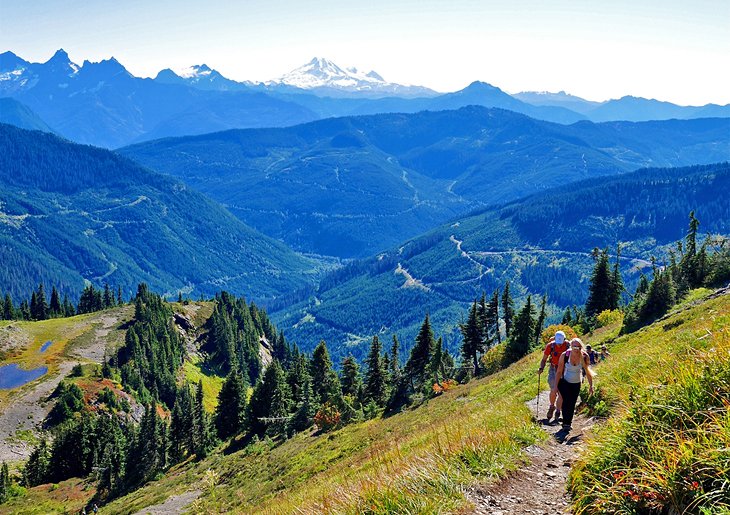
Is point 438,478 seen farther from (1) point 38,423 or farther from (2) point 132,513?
(1) point 38,423

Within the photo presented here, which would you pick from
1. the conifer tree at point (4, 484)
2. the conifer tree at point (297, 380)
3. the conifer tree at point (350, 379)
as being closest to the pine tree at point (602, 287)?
the conifer tree at point (350, 379)

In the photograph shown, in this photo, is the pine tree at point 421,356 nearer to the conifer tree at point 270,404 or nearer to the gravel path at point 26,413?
the conifer tree at point 270,404

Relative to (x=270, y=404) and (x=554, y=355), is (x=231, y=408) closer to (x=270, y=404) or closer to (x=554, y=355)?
(x=270, y=404)

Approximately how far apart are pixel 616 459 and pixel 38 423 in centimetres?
10251

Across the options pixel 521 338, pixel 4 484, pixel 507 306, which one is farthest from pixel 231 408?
pixel 507 306

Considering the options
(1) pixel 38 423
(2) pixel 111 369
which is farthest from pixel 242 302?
(1) pixel 38 423

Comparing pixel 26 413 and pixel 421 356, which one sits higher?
pixel 421 356

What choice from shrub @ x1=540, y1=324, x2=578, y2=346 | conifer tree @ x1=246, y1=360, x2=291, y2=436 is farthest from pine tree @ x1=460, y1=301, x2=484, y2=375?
conifer tree @ x1=246, y1=360, x2=291, y2=436

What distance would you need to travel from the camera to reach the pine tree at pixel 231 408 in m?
80.2

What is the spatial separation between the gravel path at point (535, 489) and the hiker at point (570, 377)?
5.60ft

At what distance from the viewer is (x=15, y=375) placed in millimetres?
94438

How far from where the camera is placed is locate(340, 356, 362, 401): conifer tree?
7688cm

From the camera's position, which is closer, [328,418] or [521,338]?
[328,418]

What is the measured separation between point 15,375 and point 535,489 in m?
115
